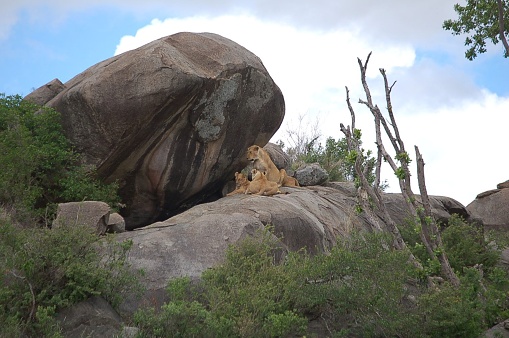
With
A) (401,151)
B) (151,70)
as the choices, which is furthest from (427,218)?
(151,70)


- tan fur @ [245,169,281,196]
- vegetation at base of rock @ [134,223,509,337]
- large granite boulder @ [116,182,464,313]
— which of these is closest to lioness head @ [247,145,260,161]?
tan fur @ [245,169,281,196]

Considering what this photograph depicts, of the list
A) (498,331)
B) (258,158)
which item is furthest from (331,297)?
(258,158)

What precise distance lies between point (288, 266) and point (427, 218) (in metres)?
3.00

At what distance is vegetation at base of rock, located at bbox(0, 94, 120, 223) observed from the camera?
14.1m

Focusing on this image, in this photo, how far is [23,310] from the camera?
30.8ft

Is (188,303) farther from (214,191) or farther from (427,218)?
(214,191)

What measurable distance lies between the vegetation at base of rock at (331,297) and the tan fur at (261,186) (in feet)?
15.5

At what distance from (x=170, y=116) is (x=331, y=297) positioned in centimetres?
628

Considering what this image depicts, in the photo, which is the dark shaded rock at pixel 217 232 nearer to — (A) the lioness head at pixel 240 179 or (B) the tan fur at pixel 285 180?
(A) the lioness head at pixel 240 179

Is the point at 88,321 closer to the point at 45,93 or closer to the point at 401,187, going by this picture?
the point at 401,187

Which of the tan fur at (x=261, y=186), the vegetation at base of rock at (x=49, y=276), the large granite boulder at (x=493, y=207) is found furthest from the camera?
the large granite boulder at (x=493, y=207)

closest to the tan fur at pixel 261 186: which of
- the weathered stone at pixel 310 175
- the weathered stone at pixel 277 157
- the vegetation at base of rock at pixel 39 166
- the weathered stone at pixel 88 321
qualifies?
the weathered stone at pixel 310 175

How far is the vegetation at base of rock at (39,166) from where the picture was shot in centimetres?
1408

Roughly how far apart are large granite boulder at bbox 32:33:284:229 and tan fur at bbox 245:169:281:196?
3.74 ft
